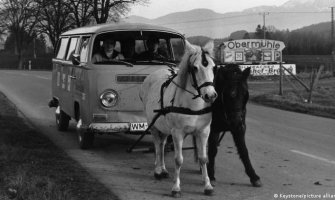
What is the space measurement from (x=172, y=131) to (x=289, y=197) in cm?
168

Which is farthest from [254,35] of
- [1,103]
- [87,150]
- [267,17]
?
[87,150]

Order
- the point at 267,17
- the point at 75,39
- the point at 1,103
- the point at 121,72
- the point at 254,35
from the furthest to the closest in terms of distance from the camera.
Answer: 1. the point at 267,17
2. the point at 254,35
3. the point at 1,103
4. the point at 75,39
5. the point at 121,72

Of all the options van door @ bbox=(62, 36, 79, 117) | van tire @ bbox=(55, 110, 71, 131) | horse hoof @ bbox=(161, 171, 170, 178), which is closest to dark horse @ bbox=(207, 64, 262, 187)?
horse hoof @ bbox=(161, 171, 170, 178)

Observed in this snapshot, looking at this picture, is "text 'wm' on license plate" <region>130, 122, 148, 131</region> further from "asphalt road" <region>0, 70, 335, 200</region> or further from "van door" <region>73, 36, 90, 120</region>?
"van door" <region>73, 36, 90, 120</region>

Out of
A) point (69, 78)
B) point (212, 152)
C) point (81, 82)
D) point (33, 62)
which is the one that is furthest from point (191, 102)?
point (33, 62)

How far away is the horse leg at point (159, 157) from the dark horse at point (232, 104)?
37.8 inches

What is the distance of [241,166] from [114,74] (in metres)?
2.77

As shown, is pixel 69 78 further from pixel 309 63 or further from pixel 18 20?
pixel 18 20

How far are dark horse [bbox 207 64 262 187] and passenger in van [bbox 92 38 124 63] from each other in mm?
3227

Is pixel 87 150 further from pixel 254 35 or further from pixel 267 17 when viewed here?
pixel 267 17

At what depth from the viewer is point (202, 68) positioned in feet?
19.9

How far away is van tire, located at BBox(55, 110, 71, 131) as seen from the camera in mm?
12023

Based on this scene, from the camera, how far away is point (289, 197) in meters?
6.28

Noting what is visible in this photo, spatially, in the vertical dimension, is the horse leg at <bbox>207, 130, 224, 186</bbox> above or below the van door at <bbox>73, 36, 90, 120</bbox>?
below
